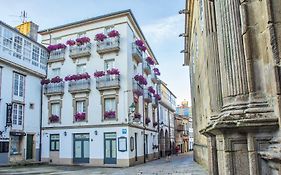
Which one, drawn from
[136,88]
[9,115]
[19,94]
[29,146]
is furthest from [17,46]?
[136,88]

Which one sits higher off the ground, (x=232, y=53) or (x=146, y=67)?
(x=146, y=67)

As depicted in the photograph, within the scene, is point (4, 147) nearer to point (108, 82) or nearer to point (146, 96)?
point (108, 82)

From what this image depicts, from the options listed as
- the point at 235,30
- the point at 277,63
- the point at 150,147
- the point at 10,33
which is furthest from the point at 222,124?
the point at 150,147

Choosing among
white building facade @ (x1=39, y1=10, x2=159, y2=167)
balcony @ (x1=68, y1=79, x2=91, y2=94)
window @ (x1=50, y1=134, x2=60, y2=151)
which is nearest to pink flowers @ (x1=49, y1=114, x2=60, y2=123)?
white building facade @ (x1=39, y1=10, x2=159, y2=167)

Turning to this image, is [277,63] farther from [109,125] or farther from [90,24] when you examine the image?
[90,24]

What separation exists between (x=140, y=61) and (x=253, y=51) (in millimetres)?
24655

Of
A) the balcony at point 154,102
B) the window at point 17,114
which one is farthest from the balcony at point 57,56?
the balcony at point 154,102

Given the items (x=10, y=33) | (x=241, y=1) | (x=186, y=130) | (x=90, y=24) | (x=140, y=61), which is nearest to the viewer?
(x=241, y=1)

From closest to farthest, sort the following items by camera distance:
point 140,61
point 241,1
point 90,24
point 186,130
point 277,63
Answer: point 277,63, point 241,1, point 90,24, point 140,61, point 186,130

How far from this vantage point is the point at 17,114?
25359 mm

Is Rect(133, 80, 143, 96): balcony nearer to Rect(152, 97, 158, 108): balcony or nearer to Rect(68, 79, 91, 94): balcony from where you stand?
Rect(68, 79, 91, 94): balcony

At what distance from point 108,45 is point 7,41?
8.41 m

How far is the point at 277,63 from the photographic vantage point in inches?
180

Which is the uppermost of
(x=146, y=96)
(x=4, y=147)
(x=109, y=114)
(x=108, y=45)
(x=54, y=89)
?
(x=108, y=45)
